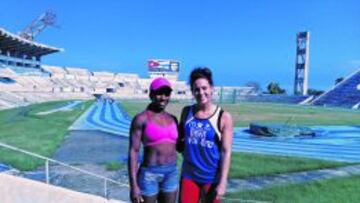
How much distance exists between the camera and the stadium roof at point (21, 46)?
54931 millimetres

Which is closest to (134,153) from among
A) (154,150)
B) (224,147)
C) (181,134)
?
(154,150)

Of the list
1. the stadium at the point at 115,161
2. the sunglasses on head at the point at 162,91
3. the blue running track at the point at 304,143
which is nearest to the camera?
the sunglasses on head at the point at 162,91

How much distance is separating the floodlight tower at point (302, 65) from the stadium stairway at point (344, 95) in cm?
744

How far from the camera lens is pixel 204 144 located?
3.35 meters

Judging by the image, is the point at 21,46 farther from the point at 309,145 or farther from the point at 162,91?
the point at 162,91

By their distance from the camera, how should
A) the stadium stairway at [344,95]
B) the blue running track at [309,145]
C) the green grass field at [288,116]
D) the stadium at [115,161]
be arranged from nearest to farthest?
the stadium at [115,161], the blue running track at [309,145], the green grass field at [288,116], the stadium stairway at [344,95]

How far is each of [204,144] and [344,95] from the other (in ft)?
178

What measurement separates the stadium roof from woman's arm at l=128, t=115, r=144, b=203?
5177 cm

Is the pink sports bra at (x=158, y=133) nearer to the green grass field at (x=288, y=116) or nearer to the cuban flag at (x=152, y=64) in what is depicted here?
the green grass field at (x=288, y=116)

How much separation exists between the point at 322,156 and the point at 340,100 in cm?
4181

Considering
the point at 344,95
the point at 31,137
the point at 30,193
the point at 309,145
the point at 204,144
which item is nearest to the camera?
the point at 204,144

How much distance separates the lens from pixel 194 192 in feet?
11.4

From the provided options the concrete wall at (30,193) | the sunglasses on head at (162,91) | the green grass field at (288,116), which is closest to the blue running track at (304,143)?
the green grass field at (288,116)

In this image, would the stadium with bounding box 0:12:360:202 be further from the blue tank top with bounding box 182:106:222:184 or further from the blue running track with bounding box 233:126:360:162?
the blue tank top with bounding box 182:106:222:184
